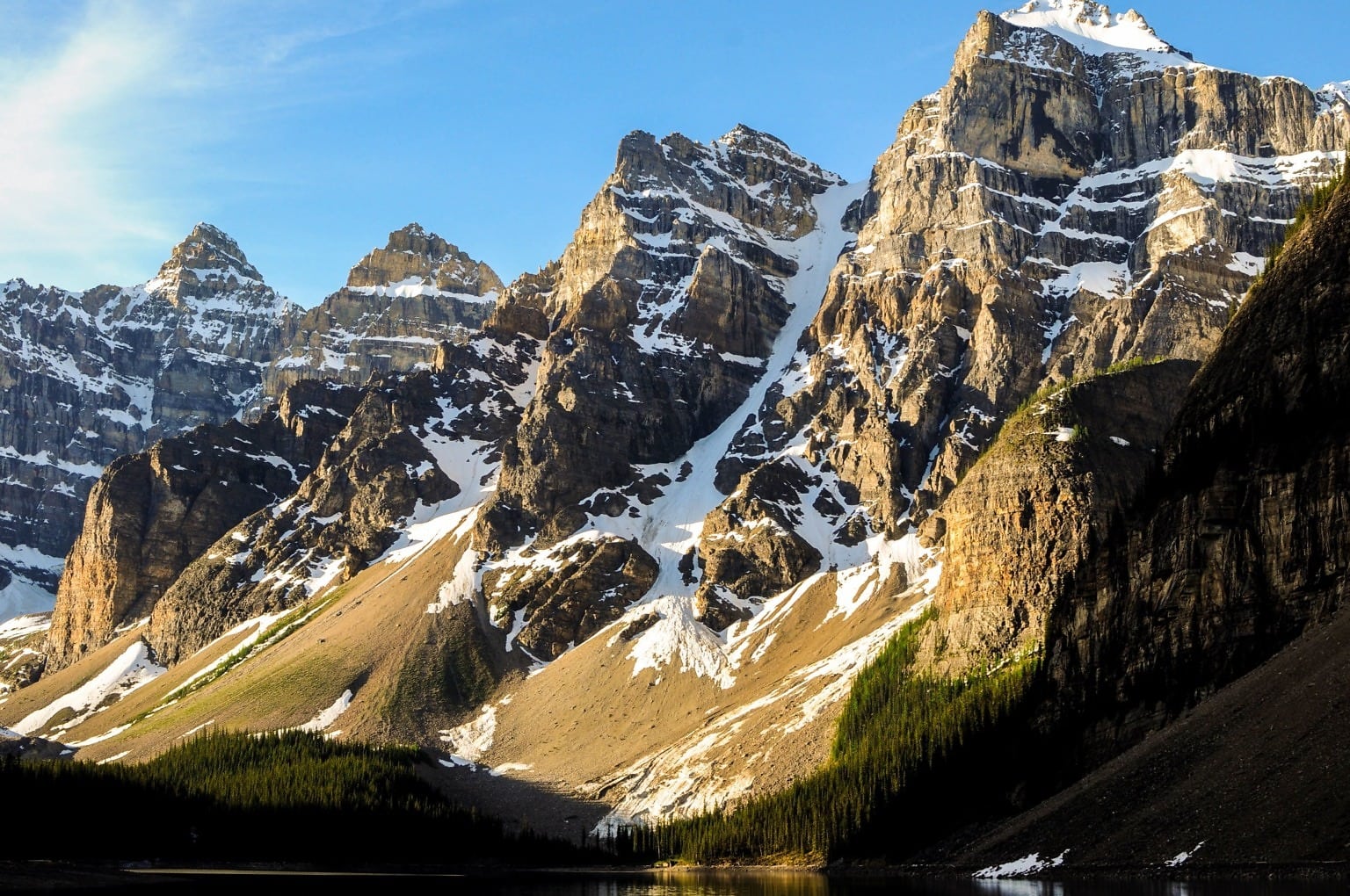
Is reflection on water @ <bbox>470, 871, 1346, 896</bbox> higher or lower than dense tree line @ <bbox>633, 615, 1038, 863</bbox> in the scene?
lower

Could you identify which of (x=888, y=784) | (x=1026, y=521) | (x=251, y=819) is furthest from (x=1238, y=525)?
(x=251, y=819)

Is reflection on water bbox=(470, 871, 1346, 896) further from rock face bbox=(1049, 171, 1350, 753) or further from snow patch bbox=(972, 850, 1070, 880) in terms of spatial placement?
rock face bbox=(1049, 171, 1350, 753)

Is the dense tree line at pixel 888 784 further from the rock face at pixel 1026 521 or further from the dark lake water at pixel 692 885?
the dark lake water at pixel 692 885

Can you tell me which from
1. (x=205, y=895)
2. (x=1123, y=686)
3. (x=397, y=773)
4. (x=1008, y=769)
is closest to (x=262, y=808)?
(x=397, y=773)

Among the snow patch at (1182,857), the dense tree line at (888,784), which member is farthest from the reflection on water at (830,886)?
the dense tree line at (888,784)

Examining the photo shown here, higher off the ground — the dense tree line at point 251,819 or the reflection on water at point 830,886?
the dense tree line at point 251,819

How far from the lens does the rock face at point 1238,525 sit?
11562 centimetres

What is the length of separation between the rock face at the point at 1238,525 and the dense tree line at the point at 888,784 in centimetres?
1339

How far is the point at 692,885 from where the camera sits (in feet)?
416

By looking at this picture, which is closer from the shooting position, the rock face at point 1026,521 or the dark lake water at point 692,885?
A: the dark lake water at point 692,885

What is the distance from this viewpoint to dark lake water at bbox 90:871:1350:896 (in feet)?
266

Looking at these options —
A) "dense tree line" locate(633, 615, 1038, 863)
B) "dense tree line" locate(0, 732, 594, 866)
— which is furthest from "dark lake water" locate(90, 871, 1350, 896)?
"dense tree line" locate(0, 732, 594, 866)

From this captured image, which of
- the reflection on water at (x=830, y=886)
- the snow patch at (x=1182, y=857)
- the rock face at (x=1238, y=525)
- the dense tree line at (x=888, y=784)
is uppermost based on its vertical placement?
the rock face at (x=1238, y=525)

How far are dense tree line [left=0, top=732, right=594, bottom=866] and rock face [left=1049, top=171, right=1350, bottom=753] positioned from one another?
72.3 metres
